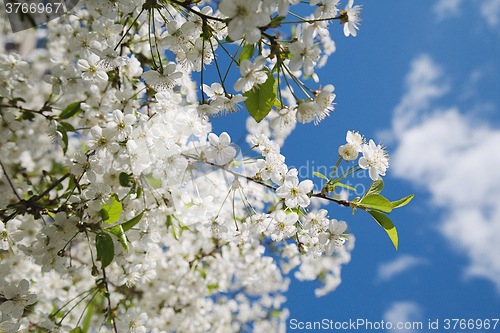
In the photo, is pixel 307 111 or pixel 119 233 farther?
pixel 119 233

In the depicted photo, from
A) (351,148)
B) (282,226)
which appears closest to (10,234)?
(282,226)

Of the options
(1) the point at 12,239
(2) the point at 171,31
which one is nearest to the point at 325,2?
(2) the point at 171,31

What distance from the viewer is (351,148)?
127 centimetres

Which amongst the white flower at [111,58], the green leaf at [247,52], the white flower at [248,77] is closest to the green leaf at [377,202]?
the white flower at [248,77]

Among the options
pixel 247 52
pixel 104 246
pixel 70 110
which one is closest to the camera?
pixel 247 52

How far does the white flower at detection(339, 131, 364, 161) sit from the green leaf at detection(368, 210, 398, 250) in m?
0.28

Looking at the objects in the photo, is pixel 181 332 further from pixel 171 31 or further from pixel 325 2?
pixel 325 2

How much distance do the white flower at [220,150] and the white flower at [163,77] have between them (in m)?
0.31

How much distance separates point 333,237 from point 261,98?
2.52 ft

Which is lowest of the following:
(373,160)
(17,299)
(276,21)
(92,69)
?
(17,299)

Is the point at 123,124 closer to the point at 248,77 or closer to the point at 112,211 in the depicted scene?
the point at 112,211

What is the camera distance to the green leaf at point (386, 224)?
128cm

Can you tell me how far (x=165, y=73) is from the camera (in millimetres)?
1223

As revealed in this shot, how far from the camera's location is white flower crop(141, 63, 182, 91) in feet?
3.97
